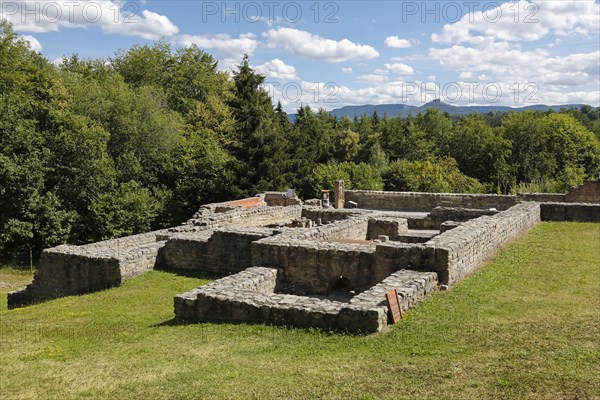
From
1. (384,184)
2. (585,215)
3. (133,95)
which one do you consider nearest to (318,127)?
(384,184)

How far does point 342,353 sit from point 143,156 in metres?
32.6

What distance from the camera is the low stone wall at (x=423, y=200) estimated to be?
2528 centimetres

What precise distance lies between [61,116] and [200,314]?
2568 cm

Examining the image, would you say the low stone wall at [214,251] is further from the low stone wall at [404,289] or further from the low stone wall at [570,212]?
the low stone wall at [570,212]

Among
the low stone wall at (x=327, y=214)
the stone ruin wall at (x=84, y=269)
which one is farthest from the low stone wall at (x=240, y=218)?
the stone ruin wall at (x=84, y=269)

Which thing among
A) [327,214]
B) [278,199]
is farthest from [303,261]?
[278,199]

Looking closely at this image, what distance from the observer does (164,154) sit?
124 ft

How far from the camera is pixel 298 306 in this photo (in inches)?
363

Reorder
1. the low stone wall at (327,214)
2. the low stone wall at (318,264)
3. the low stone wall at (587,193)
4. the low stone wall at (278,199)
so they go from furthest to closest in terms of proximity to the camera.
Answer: the low stone wall at (278,199), the low stone wall at (587,193), the low stone wall at (327,214), the low stone wall at (318,264)

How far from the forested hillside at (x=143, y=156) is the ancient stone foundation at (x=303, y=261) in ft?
38.5

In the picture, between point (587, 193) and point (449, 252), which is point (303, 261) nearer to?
point (449, 252)

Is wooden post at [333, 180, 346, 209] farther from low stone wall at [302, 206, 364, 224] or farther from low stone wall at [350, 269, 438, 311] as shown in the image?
low stone wall at [350, 269, 438, 311]

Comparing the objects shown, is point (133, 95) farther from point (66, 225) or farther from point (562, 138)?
point (562, 138)

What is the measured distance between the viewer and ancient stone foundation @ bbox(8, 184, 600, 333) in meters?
9.59
